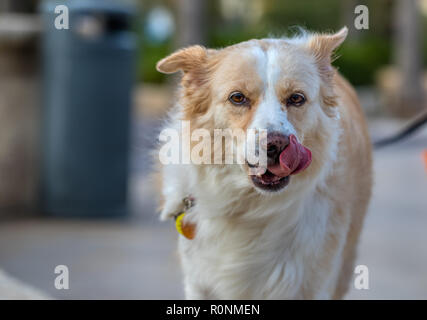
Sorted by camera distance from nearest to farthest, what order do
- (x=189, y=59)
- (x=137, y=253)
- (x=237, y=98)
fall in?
1. (x=237, y=98)
2. (x=189, y=59)
3. (x=137, y=253)

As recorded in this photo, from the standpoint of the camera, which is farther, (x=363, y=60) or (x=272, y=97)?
(x=363, y=60)

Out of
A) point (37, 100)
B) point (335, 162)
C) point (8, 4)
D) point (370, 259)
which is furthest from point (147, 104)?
point (335, 162)

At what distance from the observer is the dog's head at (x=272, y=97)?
9.29ft

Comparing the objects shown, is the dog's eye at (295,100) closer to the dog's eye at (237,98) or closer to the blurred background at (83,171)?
the dog's eye at (237,98)

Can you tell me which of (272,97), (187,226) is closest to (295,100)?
(272,97)

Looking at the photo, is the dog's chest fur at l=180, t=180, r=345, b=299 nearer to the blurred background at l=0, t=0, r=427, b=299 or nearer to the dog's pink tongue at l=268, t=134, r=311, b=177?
the dog's pink tongue at l=268, t=134, r=311, b=177

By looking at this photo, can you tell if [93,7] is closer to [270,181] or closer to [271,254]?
[271,254]

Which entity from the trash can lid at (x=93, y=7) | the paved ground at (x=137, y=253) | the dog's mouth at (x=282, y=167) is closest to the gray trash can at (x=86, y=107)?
the trash can lid at (x=93, y=7)

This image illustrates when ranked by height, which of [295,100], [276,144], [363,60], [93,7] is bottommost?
[276,144]

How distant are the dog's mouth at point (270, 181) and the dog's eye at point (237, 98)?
0.30 m

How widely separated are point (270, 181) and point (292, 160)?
0.18m

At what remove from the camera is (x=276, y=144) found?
2746 millimetres
